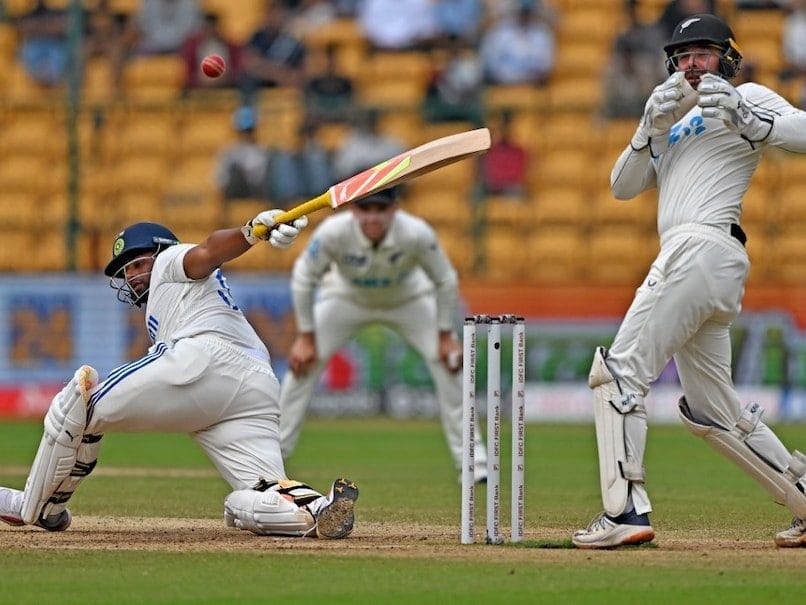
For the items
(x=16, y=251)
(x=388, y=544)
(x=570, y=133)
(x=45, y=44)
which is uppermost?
(x=45, y=44)

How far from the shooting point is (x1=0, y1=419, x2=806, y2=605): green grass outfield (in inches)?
219

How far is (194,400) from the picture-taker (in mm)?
7355

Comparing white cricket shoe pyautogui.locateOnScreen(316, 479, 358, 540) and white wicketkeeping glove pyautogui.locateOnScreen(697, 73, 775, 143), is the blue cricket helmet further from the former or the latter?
white wicketkeeping glove pyautogui.locateOnScreen(697, 73, 775, 143)

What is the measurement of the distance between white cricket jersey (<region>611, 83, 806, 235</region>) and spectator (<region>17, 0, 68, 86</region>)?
14266 millimetres

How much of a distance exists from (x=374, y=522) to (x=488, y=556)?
1662mm

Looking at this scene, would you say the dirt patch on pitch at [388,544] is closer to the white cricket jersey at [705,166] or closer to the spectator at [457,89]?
the white cricket jersey at [705,166]

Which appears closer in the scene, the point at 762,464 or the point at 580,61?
the point at 762,464

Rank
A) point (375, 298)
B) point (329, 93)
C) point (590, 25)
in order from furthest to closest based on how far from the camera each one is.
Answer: point (590, 25) → point (329, 93) → point (375, 298)

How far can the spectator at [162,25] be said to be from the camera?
64.5 ft

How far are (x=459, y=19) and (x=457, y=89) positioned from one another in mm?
1023

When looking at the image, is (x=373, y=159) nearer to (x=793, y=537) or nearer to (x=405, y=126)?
(x=405, y=126)

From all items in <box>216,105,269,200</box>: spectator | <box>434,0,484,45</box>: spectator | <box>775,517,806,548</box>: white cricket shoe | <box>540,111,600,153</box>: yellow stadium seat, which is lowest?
<box>775,517,806,548</box>: white cricket shoe

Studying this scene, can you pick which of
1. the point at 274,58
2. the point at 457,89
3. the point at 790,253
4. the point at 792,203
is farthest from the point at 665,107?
the point at 274,58

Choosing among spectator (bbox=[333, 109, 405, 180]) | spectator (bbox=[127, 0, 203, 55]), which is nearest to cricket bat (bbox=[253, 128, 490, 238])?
spectator (bbox=[333, 109, 405, 180])
